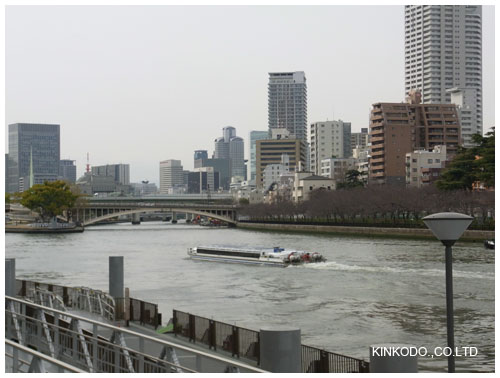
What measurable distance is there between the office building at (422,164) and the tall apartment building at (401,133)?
142 inches

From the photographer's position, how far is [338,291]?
27.2 meters

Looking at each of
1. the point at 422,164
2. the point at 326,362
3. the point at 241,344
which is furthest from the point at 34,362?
the point at 422,164

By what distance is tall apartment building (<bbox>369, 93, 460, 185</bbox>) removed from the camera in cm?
10488

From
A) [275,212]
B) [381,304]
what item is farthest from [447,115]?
[381,304]

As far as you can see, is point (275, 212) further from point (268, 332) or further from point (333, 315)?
point (268, 332)

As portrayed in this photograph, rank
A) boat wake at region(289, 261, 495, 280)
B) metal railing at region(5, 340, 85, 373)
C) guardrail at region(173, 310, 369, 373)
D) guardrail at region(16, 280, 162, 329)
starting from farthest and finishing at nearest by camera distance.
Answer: boat wake at region(289, 261, 495, 280) < guardrail at region(16, 280, 162, 329) < guardrail at region(173, 310, 369, 373) < metal railing at region(5, 340, 85, 373)

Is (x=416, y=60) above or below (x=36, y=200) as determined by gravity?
above

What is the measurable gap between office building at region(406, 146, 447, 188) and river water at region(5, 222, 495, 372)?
47.8 metres

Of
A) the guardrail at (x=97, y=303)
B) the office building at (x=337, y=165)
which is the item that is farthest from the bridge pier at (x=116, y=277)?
the office building at (x=337, y=165)

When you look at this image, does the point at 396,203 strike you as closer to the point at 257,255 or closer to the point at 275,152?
the point at 257,255

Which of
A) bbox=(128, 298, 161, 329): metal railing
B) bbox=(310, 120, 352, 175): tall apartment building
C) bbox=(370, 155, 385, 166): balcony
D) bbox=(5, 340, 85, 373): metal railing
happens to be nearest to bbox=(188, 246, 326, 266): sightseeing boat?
bbox=(128, 298, 161, 329): metal railing

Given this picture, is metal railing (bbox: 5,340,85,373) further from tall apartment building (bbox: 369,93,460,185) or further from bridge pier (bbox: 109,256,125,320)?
tall apartment building (bbox: 369,93,460,185)

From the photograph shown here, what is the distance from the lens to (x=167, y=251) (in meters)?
53.7

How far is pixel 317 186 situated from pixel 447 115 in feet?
69.0
